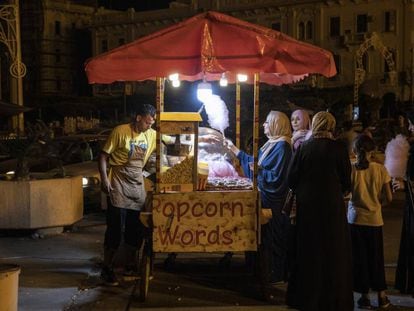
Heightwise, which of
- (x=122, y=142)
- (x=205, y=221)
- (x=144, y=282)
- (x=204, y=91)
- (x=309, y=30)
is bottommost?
(x=144, y=282)

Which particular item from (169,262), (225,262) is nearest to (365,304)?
(225,262)

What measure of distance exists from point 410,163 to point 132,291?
283 centimetres

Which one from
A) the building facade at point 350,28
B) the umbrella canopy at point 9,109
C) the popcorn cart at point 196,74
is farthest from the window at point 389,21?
the popcorn cart at point 196,74

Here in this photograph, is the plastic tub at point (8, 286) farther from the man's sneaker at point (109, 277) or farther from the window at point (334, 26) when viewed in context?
the window at point (334, 26)

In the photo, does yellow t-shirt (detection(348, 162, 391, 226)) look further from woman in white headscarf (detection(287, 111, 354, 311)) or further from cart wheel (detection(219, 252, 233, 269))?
cart wheel (detection(219, 252, 233, 269))

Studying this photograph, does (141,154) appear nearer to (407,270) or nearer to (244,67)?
(244,67)

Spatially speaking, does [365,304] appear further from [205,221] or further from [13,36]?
[13,36]

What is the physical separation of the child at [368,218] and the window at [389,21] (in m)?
37.7

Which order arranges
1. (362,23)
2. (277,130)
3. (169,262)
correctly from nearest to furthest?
(277,130) → (169,262) → (362,23)

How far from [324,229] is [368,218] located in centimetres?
73

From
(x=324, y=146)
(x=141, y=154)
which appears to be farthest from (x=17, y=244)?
(x=324, y=146)

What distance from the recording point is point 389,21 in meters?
40.7

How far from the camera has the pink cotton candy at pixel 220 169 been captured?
6.48 metres

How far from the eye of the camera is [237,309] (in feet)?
17.5
